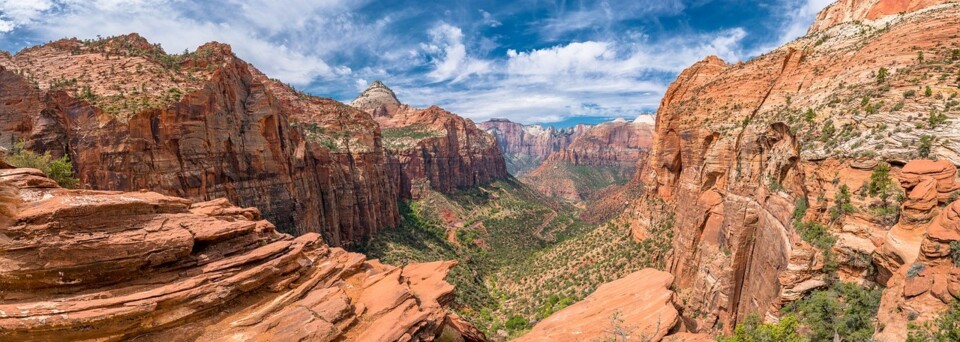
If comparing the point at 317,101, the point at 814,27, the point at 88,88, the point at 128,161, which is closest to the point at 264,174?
the point at 128,161

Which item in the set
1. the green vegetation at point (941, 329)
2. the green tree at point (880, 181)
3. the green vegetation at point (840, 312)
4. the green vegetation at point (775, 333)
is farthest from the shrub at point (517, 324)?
the green vegetation at point (941, 329)

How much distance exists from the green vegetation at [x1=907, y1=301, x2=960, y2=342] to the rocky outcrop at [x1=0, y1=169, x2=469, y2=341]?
52.8ft

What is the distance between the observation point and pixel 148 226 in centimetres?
1238

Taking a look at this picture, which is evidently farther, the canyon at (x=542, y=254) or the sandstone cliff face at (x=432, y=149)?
the sandstone cliff face at (x=432, y=149)

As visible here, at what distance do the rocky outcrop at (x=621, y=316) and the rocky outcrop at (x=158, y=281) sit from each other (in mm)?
5218

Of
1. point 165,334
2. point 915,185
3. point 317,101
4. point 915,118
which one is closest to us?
point 165,334

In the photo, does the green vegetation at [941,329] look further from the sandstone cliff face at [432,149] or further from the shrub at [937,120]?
the sandstone cliff face at [432,149]

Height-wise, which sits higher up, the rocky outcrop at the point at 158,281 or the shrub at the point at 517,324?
the rocky outcrop at the point at 158,281

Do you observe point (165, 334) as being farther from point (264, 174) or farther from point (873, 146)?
point (264, 174)

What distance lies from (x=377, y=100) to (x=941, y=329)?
18195 cm

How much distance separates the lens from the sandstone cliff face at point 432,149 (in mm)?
110250

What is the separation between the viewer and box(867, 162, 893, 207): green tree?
17.6 metres

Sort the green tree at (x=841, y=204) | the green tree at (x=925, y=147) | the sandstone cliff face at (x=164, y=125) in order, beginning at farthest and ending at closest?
the sandstone cliff face at (x=164, y=125)
the green tree at (x=841, y=204)
the green tree at (x=925, y=147)

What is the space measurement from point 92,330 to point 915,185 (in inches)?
1173
